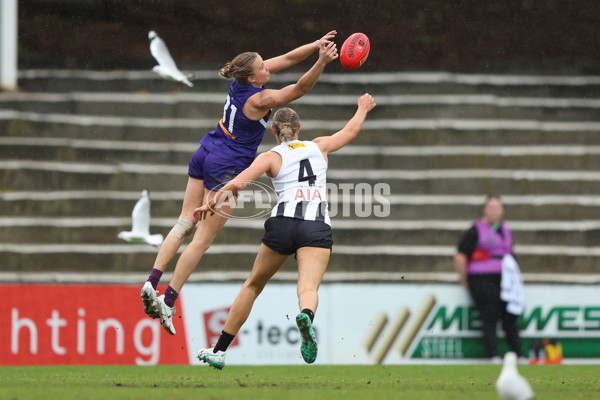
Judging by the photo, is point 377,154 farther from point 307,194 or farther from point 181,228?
point 307,194

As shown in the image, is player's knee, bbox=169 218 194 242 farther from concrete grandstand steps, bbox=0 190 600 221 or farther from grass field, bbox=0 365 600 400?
concrete grandstand steps, bbox=0 190 600 221

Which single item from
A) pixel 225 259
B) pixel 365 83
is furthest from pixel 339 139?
pixel 365 83

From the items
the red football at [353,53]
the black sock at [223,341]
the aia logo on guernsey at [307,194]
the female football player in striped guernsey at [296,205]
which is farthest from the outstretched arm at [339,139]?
the black sock at [223,341]

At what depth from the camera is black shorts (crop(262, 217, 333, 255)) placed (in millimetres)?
6566

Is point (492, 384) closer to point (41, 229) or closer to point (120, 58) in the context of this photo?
point (41, 229)

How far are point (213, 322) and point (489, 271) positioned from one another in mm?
2871

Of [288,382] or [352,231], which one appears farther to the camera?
[352,231]

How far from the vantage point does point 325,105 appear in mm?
12898

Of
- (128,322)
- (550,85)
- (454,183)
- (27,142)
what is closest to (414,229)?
(454,183)

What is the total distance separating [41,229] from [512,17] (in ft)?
22.8

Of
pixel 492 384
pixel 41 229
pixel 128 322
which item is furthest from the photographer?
pixel 41 229

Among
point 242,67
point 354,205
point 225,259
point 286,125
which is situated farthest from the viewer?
point 354,205

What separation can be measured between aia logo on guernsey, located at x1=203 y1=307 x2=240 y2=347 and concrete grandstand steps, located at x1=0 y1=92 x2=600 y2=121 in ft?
11.3

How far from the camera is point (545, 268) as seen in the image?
39.8 ft
